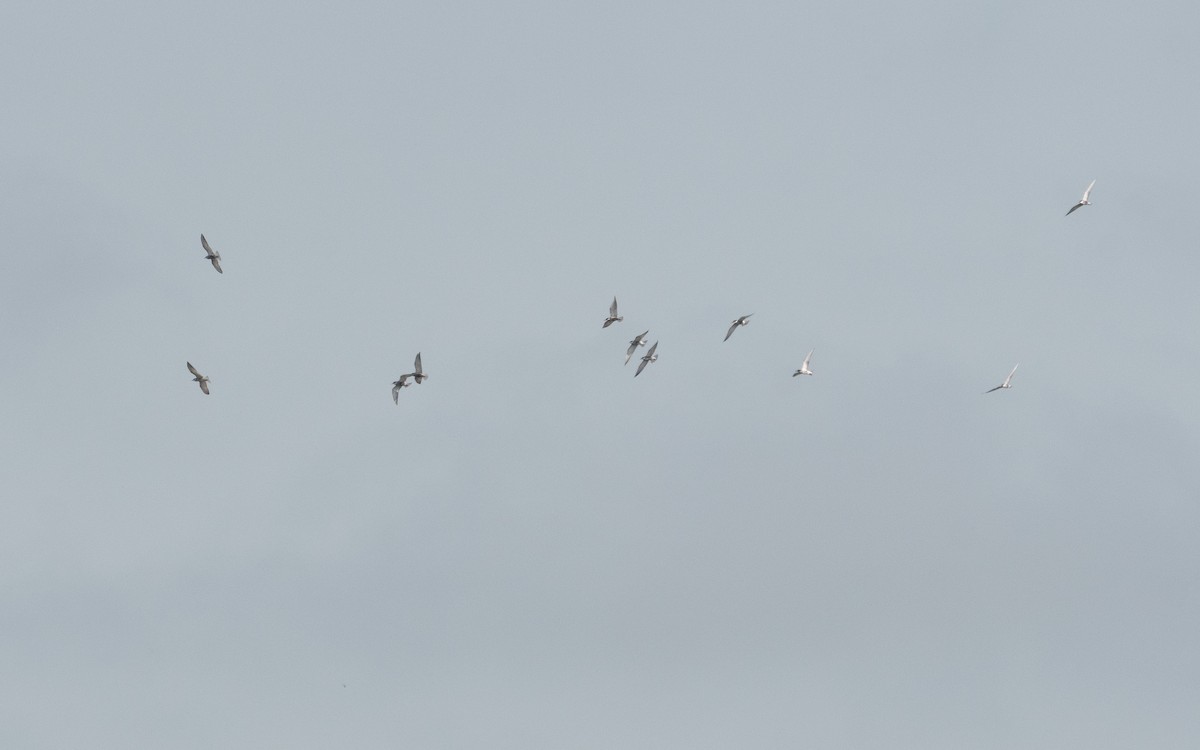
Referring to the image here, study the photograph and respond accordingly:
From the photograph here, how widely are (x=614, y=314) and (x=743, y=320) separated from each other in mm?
12197

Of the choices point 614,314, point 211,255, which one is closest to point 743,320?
point 614,314

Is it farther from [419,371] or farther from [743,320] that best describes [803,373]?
[419,371]

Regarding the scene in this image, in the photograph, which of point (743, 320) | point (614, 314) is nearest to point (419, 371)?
point (614, 314)

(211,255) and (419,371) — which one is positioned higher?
(211,255)

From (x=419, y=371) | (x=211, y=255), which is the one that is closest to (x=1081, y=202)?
(x=419, y=371)

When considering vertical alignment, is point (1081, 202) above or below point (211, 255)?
below

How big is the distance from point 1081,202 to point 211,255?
257ft

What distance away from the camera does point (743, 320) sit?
146m

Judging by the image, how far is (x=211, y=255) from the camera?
465 feet

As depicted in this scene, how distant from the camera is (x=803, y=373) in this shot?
15675 cm

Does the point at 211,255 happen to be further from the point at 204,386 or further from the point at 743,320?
the point at 743,320

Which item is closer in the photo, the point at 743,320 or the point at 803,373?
the point at 743,320

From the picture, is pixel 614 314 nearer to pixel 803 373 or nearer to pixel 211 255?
pixel 803 373

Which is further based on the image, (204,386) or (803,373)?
(803,373)
